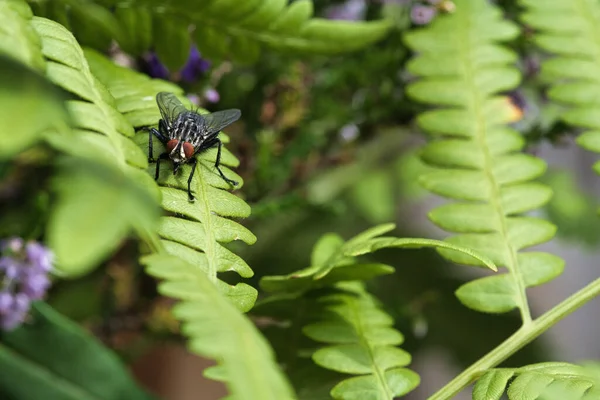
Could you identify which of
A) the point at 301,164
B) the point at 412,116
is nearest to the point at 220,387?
the point at 301,164

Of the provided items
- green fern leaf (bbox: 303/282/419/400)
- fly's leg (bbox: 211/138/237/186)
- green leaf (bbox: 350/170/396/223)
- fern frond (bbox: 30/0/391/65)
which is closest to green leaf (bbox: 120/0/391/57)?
fern frond (bbox: 30/0/391/65)

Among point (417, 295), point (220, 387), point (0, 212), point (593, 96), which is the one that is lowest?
point (220, 387)

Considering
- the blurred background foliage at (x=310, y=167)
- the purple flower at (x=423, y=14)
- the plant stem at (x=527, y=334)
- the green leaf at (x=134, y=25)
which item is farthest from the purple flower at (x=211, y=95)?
the plant stem at (x=527, y=334)

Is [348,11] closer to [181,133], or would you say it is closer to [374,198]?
[374,198]

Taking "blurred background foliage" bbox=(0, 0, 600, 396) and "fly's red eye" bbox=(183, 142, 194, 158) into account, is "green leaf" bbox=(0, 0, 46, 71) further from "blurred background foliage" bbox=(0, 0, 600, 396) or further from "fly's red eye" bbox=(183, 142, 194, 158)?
"blurred background foliage" bbox=(0, 0, 600, 396)

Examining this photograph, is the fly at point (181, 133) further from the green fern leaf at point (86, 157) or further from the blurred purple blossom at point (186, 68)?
the blurred purple blossom at point (186, 68)

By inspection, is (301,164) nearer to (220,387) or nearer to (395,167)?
(395,167)
